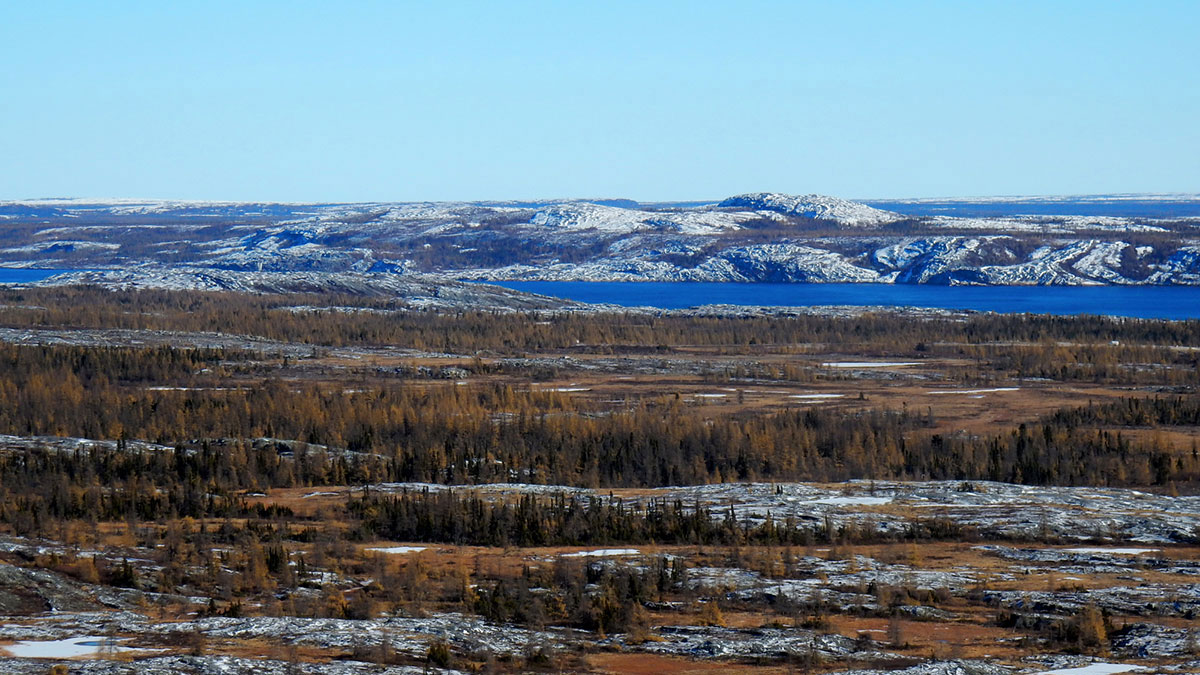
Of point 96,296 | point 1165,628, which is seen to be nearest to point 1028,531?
point 1165,628

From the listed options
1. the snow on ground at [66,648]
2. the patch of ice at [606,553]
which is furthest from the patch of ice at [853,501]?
the snow on ground at [66,648]

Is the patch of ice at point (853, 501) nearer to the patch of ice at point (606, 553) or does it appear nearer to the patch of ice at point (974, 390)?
the patch of ice at point (606, 553)

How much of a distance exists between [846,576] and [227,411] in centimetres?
4730

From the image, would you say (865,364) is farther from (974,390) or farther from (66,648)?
(66,648)

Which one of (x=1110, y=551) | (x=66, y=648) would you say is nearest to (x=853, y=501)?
(x=1110, y=551)

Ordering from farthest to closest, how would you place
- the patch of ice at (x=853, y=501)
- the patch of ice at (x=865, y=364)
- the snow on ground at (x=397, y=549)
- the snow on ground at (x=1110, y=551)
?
the patch of ice at (x=865, y=364) → the patch of ice at (x=853, y=501) → the snow on ground at (x=397, y=549) → the snow on ground at (x=1110, y=551)

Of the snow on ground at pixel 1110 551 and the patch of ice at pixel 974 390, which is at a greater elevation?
the snow on ground at pixel 1110 551

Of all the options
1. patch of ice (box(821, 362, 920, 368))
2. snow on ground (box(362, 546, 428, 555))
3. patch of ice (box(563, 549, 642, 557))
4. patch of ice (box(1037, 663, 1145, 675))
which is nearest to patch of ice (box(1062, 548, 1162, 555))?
patch of ice (box(563, 549, 642, 557))

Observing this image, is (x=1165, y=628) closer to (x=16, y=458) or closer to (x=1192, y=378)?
(x=16, y=458)

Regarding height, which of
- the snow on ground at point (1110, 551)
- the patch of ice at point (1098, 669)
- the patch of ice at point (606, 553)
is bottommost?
the snow on ground at point (1110, 551)

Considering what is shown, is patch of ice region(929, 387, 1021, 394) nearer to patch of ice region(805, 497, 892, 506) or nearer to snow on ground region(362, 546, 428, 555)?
patch of ice region(805, 497, 892, 506)

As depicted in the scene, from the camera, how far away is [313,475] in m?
62.6

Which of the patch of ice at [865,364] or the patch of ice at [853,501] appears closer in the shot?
the patch of ice at [853,501]

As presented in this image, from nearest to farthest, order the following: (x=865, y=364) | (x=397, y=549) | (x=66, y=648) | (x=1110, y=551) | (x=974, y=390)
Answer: (x=66, y=648), (x=1110, y=551), (x=397, y=549), (x=974, y=390), (x=865, y=364)
